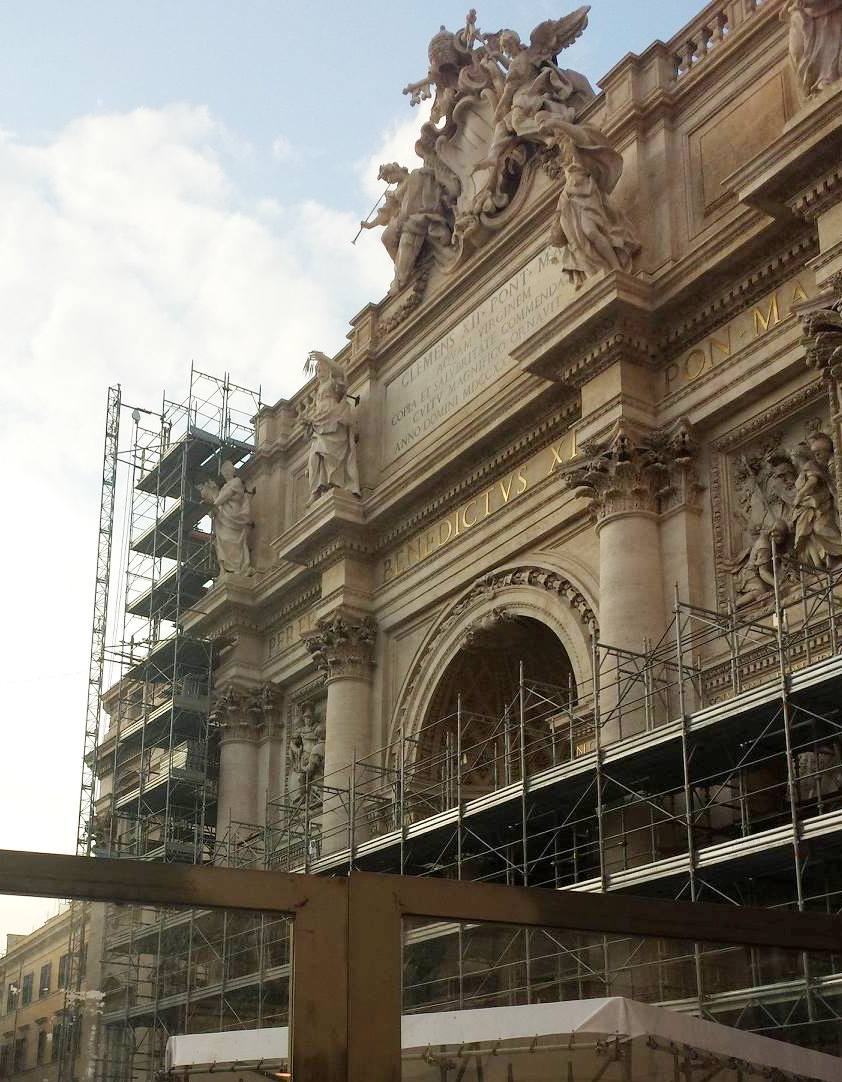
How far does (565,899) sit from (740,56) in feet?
61.5

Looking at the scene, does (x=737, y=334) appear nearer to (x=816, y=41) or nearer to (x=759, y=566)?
(x=759, y=566)

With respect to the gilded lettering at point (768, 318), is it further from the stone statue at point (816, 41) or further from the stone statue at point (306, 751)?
the stone statue at point (306, 751)

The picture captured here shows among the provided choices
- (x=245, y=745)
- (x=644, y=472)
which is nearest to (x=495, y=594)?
(x=644, y=472)

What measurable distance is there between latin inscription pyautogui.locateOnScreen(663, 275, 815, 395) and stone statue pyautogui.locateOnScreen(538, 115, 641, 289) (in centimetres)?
186

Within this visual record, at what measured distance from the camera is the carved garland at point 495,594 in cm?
2306

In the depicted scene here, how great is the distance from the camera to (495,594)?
2497 centimetres

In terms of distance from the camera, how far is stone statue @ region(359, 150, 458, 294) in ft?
96.8

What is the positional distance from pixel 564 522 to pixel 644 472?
2.23 metres

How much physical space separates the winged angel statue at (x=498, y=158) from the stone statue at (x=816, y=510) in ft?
16.1

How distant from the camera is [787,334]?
66.6ft

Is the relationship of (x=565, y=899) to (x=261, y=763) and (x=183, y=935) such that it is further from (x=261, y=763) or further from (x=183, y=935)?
(x=261, y=763)

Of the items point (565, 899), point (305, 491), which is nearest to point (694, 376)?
point (305, 491)

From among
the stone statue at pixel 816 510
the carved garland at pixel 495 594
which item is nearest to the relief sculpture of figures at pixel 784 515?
the stone statue at pixel 816 510

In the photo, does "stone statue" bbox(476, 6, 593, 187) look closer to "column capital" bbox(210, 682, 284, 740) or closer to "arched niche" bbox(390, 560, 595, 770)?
"arched niche" bbox(390, 560, 595, 770)
